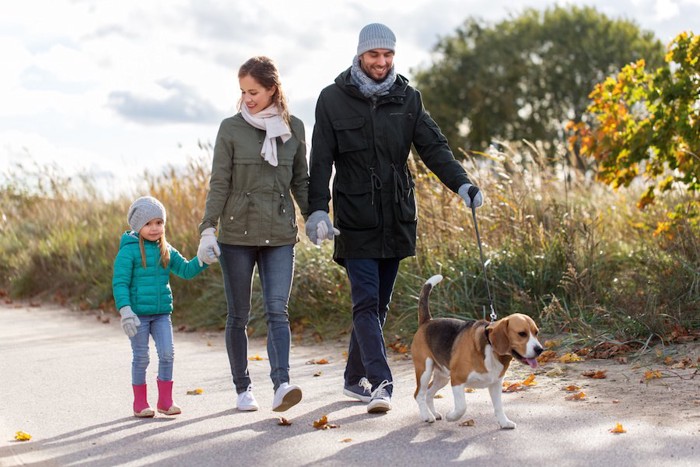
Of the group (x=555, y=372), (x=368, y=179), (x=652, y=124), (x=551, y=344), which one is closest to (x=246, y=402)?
(x=368, y=179)

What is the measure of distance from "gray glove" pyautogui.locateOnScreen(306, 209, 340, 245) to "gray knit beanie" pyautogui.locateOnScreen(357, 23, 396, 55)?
105 centimetres

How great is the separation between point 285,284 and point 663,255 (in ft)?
15.8

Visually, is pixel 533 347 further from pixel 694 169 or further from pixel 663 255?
pixel 694 169

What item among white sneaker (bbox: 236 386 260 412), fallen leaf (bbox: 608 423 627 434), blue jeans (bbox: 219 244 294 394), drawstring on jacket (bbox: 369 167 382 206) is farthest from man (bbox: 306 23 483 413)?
fallen leaf (bbox: 608 423 627 434)

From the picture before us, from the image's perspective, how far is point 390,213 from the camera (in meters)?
6.24

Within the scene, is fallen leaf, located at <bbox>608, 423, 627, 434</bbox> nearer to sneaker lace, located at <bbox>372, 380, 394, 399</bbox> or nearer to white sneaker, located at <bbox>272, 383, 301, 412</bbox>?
sneaker lace, located at <bbox>372, 380, 394, 399</bbox>

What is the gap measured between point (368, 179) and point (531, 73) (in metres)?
35.1

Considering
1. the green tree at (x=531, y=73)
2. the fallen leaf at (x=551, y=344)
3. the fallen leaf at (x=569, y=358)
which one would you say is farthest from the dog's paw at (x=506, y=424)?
the green tree at (x=531, y=73)

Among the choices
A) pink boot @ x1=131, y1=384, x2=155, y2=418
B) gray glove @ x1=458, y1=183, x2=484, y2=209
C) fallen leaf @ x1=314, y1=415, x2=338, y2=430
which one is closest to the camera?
fallen leaf @ x1=314, y1=415, x2=338, y2=430

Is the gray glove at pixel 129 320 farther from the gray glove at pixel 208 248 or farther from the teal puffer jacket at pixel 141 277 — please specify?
the gray glove at pixel 208 248

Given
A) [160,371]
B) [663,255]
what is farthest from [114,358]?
[663,255]

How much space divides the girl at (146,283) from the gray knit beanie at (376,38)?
64.4 inches

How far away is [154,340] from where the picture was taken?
20.5 ft

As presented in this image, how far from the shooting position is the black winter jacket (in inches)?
244
